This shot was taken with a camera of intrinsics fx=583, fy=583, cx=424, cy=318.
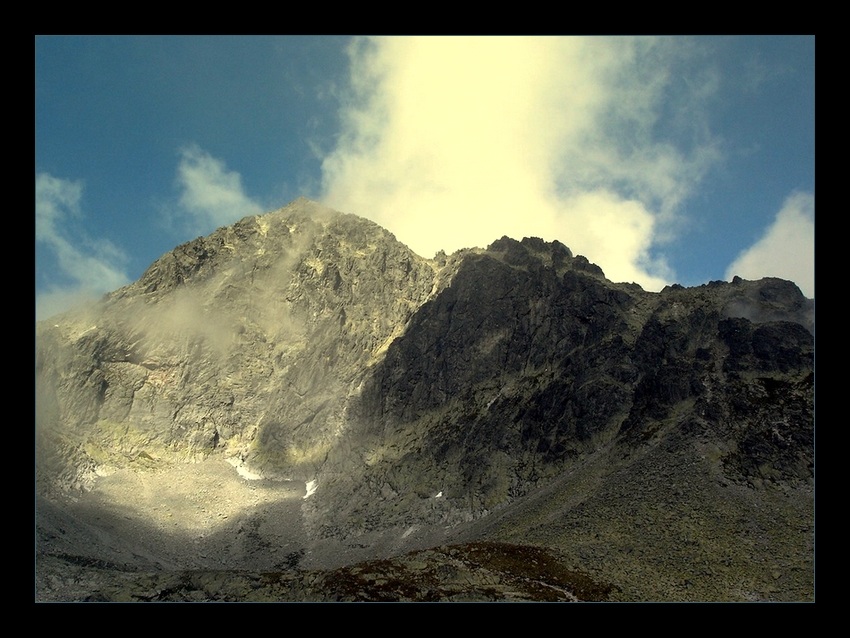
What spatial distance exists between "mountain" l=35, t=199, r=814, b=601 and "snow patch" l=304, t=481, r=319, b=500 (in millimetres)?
934

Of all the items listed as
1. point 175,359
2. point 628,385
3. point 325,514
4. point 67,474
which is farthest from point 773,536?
point 175,359

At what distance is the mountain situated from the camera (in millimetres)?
70062

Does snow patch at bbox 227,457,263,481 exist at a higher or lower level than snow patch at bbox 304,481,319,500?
higher

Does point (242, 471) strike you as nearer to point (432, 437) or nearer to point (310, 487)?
point (310, 487)

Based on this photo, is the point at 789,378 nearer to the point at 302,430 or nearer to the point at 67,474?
the point at 302,430

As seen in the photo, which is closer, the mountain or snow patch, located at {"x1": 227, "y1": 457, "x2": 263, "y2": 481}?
the mountain

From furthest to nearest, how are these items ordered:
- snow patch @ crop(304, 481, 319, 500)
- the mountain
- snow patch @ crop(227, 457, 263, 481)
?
snow patch @ crop(227, 457, 263, 481) < snow patch @ crop(304, 481, 319, 500) < the mountain

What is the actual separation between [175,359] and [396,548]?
374 ft

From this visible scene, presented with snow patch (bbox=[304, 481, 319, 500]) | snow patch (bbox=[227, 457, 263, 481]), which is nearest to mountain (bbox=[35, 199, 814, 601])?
snow patch (bbox=[227, 457, 263, 481])

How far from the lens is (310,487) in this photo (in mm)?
147000

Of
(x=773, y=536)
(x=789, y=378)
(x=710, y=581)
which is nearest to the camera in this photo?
(x=710, y=581)

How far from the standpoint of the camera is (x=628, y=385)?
396ft

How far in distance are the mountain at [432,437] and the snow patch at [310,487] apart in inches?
36.8

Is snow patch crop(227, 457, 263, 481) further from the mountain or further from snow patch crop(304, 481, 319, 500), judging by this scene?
snow patch crop(304, 481, 319, 500)
